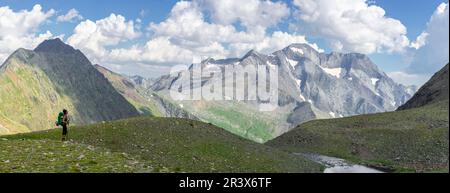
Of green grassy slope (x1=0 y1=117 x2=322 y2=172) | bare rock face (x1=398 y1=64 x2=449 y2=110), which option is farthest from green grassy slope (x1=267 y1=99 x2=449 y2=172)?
bare rock face (x1=398 y1=64 x2=449 y2=110)

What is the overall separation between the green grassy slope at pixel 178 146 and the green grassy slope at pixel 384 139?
17916 mm

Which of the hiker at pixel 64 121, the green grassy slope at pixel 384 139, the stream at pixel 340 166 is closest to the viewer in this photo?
the hiker at pixel 64 121

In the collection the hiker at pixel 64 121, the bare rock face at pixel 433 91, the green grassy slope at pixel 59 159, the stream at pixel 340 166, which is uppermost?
the bare rock face at pixel 433 91

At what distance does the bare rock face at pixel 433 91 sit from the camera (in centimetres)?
12134

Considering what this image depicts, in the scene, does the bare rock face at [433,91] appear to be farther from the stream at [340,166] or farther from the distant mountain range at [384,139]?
the stream at [340,166]

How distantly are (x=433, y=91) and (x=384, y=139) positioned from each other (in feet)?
220

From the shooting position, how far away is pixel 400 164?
59.6 meters

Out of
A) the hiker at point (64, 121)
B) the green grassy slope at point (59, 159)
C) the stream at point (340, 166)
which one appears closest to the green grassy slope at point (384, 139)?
the stream at point (340, 166)

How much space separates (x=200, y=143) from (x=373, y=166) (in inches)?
989

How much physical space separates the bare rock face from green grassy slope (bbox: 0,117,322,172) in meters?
82.1

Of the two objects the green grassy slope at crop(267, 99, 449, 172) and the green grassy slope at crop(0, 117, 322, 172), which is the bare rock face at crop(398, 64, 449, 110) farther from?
the green grassy slope at crop(0, 117, 322, 172)

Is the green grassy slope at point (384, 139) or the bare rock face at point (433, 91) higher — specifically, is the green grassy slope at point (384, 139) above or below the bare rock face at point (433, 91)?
below

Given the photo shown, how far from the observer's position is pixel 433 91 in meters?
131

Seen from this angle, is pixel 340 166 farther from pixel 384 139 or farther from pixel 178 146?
pixel 178 146
